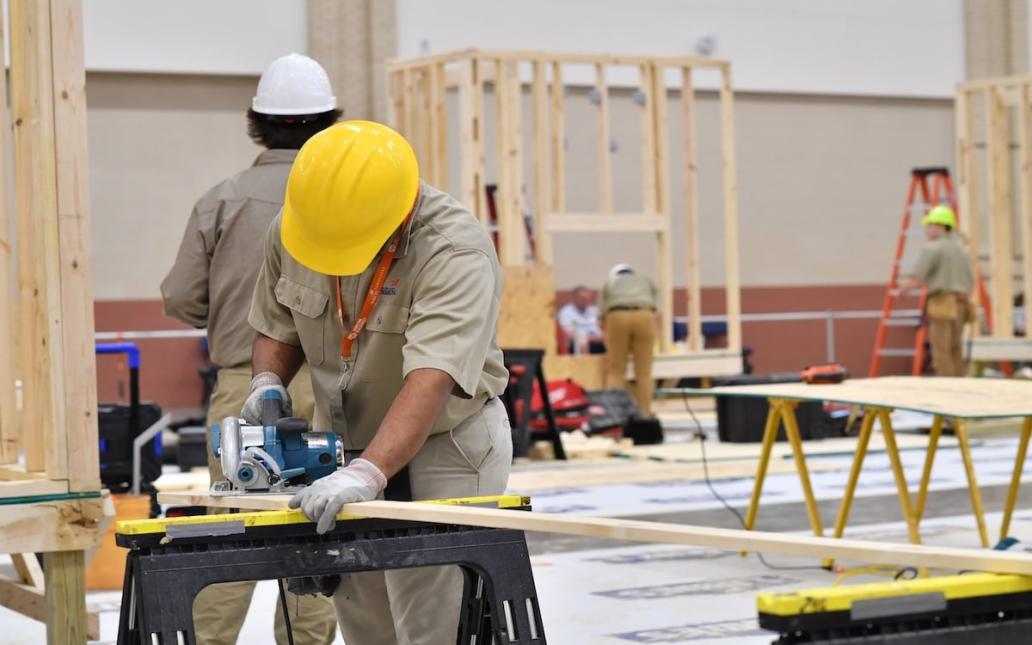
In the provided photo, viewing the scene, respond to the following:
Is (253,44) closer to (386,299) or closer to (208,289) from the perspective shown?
(208,289)

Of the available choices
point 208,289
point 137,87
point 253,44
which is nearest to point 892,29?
point 253,44

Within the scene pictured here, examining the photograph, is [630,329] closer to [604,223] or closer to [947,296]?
[604,223]

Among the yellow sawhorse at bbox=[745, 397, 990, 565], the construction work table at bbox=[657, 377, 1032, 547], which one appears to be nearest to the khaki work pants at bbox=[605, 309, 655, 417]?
the construction work table at bbox=[657, 377, 1032, 547]

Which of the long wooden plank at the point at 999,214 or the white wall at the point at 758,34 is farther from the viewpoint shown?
the white wall at the point at 758,34

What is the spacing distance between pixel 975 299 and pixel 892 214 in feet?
17.0

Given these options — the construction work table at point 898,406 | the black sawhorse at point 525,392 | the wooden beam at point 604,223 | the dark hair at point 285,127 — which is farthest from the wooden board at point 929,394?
the wooden beam at point 604,223

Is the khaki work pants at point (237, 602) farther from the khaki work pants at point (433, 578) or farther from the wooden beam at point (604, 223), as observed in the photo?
the wooden beam at point (604, 223)

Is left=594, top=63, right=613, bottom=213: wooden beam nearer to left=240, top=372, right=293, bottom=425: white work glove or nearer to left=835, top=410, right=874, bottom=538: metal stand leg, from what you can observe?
left=835, top=410, right=874, bottom=538: metal stand leg

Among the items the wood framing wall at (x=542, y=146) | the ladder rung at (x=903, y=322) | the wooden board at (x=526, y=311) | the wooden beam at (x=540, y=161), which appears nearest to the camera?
the wooden board at (x=526, y=311)

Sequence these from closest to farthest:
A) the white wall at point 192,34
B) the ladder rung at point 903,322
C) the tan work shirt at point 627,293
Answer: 1. the tan work shirt at point 627,293
2. the white wall at point 192,34
3. the ladder rung at point 903,322

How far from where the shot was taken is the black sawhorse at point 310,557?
8.80ft

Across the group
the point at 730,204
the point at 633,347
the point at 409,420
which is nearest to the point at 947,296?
the point at 730,204

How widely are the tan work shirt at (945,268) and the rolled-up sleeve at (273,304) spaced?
11.9 m

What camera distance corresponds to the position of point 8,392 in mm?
4305
